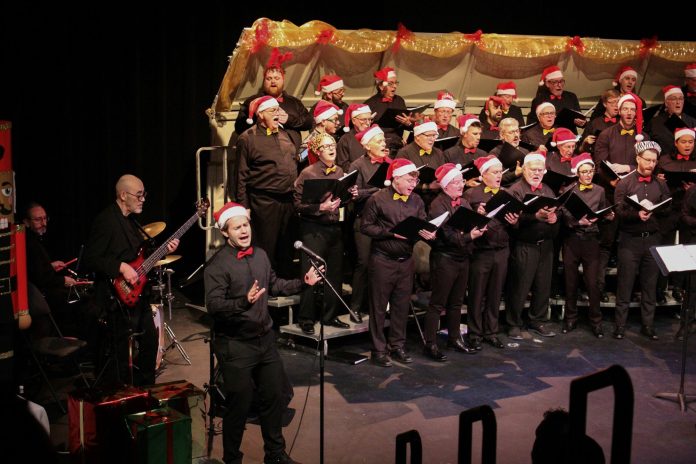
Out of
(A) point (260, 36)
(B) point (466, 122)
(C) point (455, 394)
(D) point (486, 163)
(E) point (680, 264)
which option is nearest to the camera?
(E) point (680, 264)

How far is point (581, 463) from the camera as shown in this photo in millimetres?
2148

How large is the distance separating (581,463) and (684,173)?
315 inches

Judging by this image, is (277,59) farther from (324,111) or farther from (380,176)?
(380,176)

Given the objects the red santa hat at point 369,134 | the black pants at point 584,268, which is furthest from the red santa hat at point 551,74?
the red santa hat at point 369,134

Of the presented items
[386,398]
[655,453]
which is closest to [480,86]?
[386,398]

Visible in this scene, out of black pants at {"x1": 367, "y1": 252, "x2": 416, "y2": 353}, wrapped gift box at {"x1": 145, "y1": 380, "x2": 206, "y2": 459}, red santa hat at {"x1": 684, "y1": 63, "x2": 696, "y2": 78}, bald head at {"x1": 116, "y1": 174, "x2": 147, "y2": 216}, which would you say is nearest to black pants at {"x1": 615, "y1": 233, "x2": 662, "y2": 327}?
black pants at {"x1": 367, "y1": 252, "x2": 416, "y2": 353}

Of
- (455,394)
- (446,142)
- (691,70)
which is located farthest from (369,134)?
(691,70)

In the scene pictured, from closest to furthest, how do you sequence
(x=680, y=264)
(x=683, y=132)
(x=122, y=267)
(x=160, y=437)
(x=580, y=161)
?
(x=160, y=437), (x=122, y=267), (x=680, y=264), (x=580, y=161), (x=683, y=132)

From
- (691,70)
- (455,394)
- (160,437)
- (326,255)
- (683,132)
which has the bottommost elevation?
(455,394)

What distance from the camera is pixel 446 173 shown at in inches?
320

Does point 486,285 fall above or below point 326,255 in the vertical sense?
below

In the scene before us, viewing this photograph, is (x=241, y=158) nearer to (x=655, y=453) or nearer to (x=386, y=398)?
(x=386, y=398)

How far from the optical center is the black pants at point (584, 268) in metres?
9.10

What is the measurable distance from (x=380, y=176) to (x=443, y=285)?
127 cm
